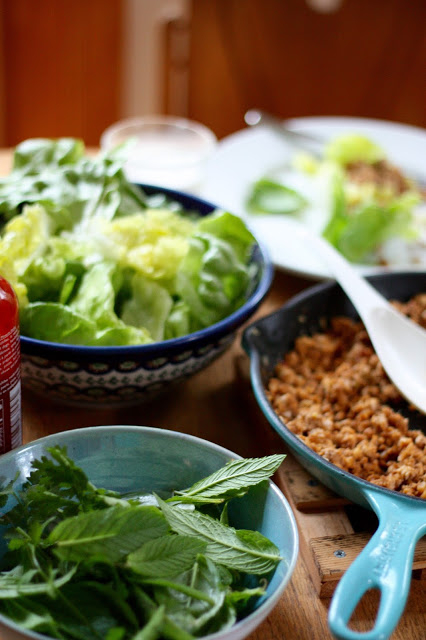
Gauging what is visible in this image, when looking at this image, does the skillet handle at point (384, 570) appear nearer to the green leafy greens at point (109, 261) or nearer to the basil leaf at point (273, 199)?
the green leafy greens at point (109, 261)

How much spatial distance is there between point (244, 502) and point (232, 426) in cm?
24

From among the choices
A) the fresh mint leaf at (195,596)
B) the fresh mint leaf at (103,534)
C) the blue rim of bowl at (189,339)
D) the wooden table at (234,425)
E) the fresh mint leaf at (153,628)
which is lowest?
the wooden table at (234,425)

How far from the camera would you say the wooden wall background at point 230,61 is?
223cm

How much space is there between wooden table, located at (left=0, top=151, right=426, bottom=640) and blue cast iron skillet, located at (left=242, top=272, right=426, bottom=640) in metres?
0.05

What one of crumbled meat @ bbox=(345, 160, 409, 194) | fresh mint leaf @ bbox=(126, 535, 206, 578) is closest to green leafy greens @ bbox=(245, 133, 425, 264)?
crumbled meat @ bbox=(345, 160, 409, 194)

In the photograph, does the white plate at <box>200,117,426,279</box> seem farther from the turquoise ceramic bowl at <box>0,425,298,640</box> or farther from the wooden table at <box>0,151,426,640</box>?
the turquoise ceramic bowl at <box>0,425,298,640</box>

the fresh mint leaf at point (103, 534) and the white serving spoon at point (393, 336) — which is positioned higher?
the fresh mint leaf at point (103, 534)

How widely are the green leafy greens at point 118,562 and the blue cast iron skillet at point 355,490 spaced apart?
0.25ft

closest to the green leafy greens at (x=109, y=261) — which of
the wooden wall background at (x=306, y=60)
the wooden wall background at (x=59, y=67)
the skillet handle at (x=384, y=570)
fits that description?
the skillet handle at (x=384, y=570)

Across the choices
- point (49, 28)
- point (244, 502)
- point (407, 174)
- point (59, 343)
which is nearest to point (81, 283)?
point (59, 343)

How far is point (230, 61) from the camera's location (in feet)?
7.45

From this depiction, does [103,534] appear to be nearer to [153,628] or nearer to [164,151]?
[153,628]

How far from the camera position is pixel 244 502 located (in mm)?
737

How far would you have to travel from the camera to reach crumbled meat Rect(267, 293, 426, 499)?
2.72 ft
